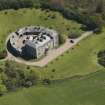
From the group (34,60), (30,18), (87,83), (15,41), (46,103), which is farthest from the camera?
(30,18)

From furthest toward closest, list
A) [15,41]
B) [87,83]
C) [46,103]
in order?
1. [15,41]
2. [87,83]
3. [46,103]

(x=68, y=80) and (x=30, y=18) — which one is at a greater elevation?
(x=30, y=18)

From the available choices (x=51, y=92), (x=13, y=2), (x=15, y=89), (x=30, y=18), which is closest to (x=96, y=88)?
(x=51, y=92)

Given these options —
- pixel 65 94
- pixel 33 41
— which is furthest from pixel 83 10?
pixel 65 94

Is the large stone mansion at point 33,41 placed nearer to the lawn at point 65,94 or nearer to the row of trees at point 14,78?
the row of trees at point 14,78

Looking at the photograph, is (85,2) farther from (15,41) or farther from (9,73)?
→ (9,73)

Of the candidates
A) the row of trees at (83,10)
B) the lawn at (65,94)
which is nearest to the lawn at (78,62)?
the lawn at (65,94)

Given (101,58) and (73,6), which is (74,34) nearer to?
(101,58)

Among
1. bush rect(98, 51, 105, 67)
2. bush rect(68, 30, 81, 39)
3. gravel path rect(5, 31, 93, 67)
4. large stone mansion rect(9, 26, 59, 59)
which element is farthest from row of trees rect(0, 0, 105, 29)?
bush rect(98, 51, 105, 67)
